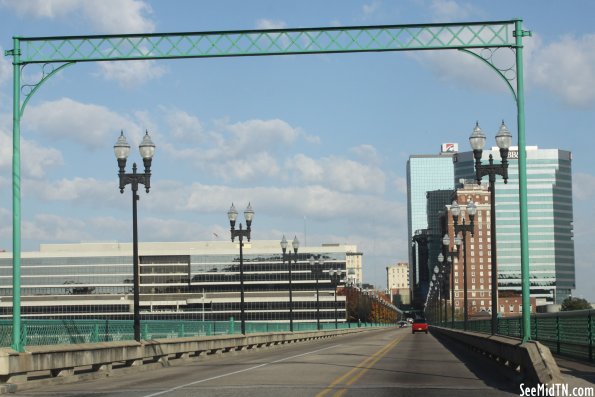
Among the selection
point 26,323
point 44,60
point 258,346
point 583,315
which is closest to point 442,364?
point 583,315

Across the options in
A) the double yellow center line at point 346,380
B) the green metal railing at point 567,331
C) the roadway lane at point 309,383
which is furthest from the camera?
the green metal railing at point 567,331

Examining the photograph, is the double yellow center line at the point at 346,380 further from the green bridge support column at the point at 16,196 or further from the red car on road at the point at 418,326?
the red car on road at the point at 418,326

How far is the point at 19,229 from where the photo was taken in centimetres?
2248

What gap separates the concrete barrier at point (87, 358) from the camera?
65.6 ft

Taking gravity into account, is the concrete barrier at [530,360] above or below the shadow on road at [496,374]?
above

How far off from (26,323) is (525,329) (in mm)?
13110

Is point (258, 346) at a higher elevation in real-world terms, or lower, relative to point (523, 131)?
lower

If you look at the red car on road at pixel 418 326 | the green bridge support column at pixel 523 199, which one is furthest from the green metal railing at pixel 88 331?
the red car on road at pixel 418 326

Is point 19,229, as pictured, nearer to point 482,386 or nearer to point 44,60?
point 44,60

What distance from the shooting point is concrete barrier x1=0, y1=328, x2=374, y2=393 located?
787 inches

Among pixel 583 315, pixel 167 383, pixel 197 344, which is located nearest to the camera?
pixel 167 383

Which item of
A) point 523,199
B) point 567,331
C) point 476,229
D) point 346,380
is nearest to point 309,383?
→ point 346,380

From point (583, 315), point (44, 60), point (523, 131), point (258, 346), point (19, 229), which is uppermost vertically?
point (44, 60)

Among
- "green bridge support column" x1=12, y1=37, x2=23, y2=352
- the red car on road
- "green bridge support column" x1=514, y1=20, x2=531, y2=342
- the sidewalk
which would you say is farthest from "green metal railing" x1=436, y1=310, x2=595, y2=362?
the red car on road
